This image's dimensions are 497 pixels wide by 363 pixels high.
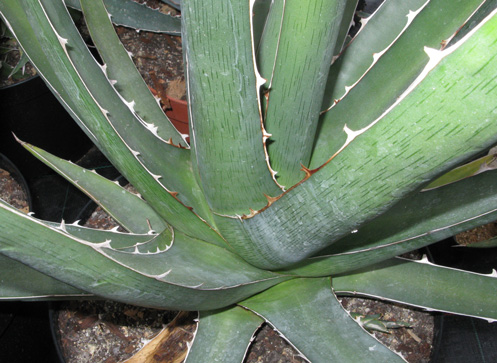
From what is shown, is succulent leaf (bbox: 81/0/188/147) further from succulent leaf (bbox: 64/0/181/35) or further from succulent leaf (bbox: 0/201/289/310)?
succulent leaf (bbox: 64/0/181/35)

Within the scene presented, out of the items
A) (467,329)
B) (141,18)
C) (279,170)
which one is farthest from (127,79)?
(467,329)

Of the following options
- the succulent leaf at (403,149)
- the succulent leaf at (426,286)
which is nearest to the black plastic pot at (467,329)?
the succulent leaf at (426,286)

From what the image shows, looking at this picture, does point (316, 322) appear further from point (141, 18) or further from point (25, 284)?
point (141, 18)

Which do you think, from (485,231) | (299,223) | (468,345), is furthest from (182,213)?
(485,231)

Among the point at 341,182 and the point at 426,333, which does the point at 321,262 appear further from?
the point at 426,333

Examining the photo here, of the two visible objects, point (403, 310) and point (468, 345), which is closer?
point (403, 310)

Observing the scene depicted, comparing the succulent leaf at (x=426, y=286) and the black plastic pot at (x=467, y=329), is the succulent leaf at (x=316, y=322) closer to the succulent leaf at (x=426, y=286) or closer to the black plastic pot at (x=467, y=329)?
the succulent leaf at (x=426, y=286)
